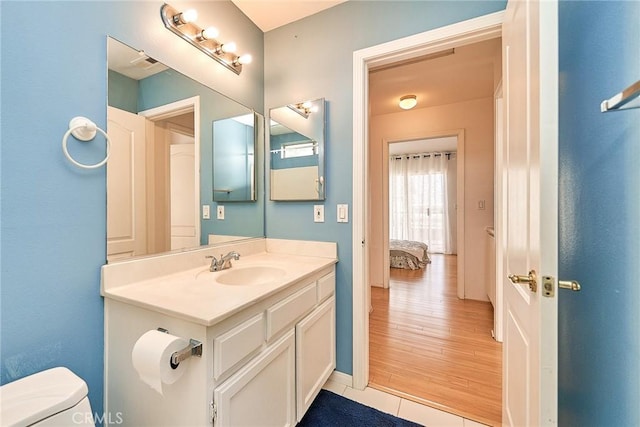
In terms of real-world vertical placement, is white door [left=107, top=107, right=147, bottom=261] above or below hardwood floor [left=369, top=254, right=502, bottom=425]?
above

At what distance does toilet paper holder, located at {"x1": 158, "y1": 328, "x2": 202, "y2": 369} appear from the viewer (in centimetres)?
78

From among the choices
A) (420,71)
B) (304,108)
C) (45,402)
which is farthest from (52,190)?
(420,71)

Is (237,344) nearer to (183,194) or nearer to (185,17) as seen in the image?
(183,194)

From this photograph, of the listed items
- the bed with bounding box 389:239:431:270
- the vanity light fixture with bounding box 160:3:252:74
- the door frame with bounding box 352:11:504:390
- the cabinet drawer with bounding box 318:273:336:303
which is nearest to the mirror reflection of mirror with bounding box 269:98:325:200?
the door frame with bounding box 352:11:504:390

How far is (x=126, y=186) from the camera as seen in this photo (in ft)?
3.88

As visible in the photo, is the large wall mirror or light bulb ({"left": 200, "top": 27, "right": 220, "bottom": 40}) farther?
light bulb ({"left": 200, "top": 27, "right": 220, "bottom": 40})

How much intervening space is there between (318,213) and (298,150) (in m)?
0.49

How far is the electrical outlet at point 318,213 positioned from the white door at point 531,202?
3.40ft

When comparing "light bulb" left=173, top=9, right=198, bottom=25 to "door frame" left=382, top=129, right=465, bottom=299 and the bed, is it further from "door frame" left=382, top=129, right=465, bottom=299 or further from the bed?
the bed

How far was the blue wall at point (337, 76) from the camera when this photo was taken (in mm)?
1569

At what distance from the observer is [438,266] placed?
197 inches

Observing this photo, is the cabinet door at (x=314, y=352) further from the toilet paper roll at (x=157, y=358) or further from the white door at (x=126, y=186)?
the white door at (x=126, y=186)

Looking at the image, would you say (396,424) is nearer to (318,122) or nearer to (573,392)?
(573,392)

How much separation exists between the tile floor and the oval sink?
827mm
